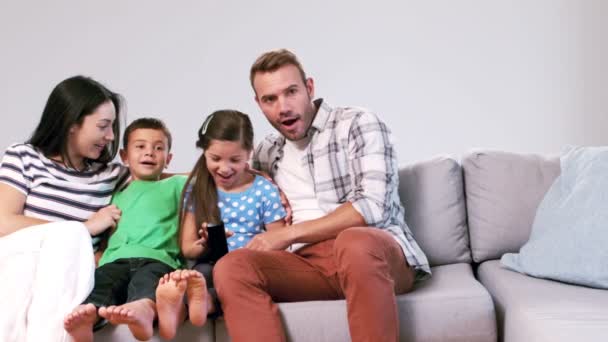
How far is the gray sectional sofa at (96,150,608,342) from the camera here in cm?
163

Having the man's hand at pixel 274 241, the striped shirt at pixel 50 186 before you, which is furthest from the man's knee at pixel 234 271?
the striped shirt at pixel 50 186

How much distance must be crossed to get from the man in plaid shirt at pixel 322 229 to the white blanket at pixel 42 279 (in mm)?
341

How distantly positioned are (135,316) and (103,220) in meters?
0.53

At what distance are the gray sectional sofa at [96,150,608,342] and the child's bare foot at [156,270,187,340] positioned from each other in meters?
0.10

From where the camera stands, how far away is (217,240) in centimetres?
204

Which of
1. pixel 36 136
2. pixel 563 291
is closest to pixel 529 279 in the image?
pixel 563 291

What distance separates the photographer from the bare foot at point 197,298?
172cm

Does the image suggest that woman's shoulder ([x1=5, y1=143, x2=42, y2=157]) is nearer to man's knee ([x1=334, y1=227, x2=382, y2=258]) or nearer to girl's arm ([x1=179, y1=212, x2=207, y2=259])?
girl's arm ([x1=179, y1=212, x2=207, y2=259])

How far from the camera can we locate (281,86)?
205 centimetres

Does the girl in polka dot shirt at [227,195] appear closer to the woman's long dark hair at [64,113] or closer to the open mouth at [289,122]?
the open mouth at [289,122]

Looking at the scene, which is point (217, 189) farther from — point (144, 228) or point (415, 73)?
point (415, 73)

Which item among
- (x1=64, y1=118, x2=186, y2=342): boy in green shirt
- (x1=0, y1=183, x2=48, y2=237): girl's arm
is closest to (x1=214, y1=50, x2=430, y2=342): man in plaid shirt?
(x1=64, y1=118, x2=186, y2=342): boy in green shirt

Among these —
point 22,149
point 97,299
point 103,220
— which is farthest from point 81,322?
point 22,149

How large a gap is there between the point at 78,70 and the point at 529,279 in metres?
2.08
